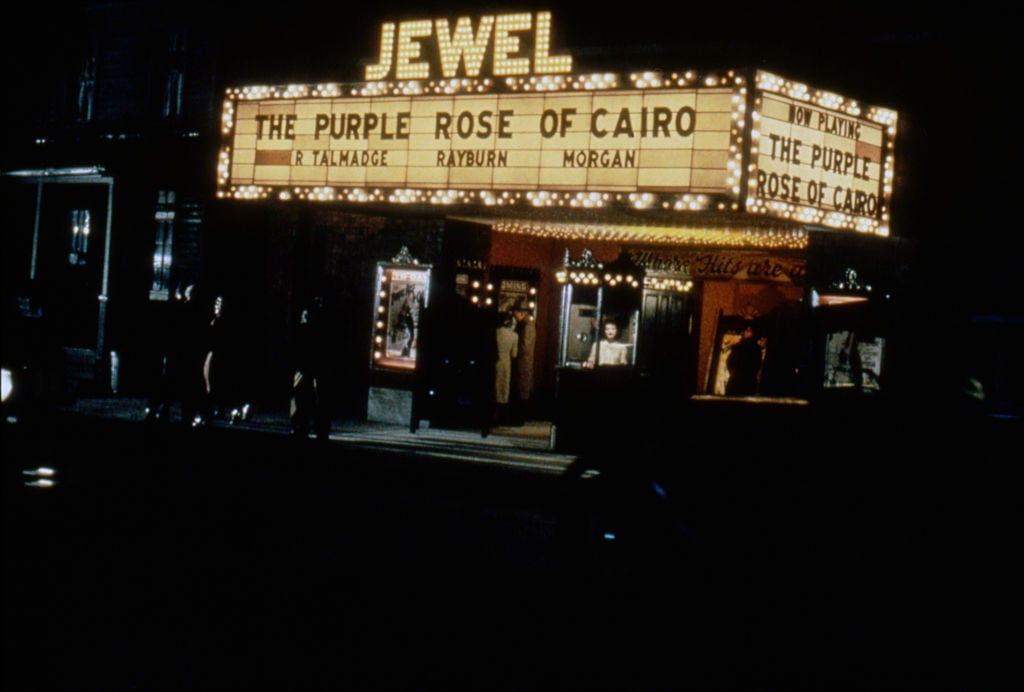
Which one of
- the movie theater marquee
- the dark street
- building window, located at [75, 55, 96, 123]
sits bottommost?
the dark street

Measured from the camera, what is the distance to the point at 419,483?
1189cm

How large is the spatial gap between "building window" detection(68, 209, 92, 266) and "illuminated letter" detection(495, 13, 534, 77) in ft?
38.1

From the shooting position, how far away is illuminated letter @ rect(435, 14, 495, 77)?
1371cm

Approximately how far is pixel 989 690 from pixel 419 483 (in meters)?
7.25

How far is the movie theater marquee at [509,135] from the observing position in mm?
11875

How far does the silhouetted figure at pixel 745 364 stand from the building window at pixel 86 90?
1439 centimetres

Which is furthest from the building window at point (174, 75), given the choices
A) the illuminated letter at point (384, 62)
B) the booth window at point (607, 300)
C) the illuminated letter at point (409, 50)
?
the booth window at point (607, 300)

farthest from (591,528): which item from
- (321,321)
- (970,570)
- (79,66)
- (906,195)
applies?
(79,66)

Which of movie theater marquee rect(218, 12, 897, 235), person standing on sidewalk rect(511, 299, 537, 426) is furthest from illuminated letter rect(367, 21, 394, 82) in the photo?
person standing on sidewalk rect(511, 299, 537, 426)

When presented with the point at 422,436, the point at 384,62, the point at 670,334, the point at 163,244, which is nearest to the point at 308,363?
the point at 422,436

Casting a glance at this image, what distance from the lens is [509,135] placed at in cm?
1334

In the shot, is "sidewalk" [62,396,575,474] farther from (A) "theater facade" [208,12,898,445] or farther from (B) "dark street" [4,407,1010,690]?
(B) "dark street" [4,407,1010,690]

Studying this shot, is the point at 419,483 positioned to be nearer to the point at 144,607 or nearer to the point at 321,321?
the point at 321,321

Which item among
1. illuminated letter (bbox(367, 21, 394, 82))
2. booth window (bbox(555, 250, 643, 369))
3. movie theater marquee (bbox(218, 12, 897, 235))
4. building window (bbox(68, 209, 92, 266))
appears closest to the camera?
movie theater marquee (bbox(218, 12, 897, 235))
